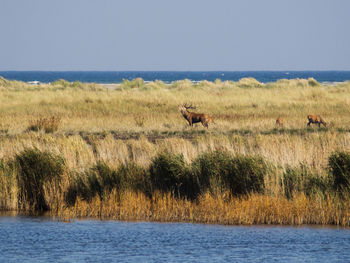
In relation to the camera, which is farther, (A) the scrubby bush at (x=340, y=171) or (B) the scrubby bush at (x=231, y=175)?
(B) the scrubby bush at (x=231, y=175)

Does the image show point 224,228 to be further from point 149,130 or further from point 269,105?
point 269,105

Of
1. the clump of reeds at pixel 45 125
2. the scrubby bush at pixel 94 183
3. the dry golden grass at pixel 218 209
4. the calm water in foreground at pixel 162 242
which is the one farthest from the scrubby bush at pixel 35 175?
the clump of reeds at pixel 45 125

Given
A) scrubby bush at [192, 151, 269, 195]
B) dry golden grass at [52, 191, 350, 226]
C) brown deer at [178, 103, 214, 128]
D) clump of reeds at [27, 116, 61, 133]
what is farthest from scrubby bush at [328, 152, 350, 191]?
clump of reeds at [27, 116, 61, 133]

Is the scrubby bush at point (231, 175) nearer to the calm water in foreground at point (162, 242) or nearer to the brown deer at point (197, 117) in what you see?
the calm water in foreground at point (162, 242)

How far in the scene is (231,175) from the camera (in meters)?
12.2

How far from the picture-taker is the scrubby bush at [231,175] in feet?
39.8

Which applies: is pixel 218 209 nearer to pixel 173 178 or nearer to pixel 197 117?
pixel 173 178

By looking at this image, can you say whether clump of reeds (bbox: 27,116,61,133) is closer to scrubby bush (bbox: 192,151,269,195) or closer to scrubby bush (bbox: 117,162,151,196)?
scrubby bush (bbox: 117,162,151,196)

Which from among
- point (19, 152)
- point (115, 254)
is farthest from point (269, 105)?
point (115, 254)

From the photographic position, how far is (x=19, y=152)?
13289 millimetres

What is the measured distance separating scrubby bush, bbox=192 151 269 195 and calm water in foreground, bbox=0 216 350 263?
0.88 m

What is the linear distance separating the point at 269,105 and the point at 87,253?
22.7 meters

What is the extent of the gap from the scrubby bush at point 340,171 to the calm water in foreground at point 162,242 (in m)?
0.99

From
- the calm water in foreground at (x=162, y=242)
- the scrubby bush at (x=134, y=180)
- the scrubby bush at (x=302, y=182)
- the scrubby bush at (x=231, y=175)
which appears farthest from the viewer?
the scrubby bush at (x=134, y=180)
